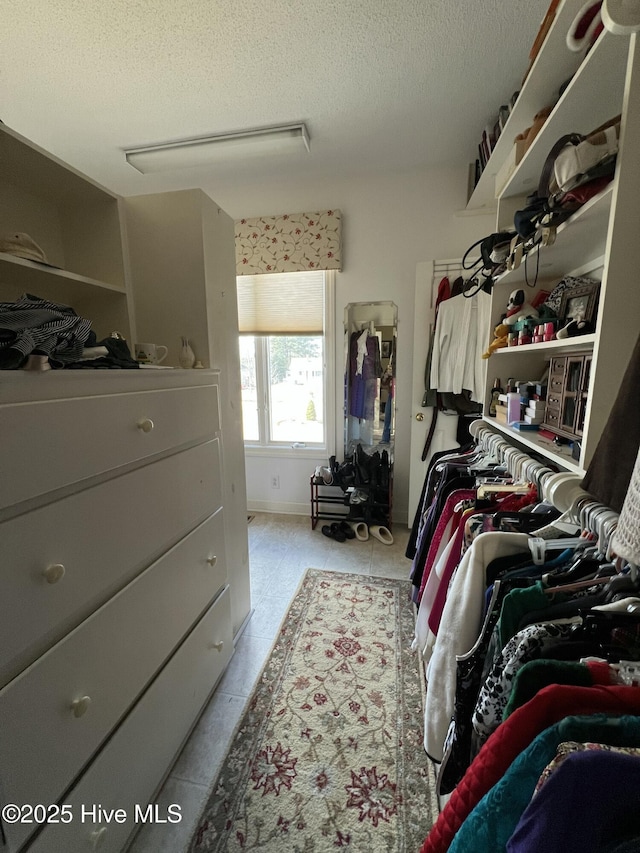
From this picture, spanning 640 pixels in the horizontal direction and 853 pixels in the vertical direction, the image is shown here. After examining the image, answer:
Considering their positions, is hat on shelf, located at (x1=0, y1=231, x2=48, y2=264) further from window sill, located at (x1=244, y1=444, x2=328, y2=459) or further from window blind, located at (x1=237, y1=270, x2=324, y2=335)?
window sill, located at (x1=244, y1=444, x2=328, y2=459)

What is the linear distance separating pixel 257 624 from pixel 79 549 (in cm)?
131

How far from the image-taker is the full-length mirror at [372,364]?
2.77 meters

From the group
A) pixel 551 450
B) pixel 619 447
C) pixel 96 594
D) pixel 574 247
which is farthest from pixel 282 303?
pixel 619 447

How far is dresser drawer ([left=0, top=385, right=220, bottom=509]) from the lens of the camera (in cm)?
65

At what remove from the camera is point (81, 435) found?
78 centimetres

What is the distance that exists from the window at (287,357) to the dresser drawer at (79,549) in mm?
1651

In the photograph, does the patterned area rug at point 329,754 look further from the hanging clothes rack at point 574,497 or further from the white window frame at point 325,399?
the white window frame at point 325,399

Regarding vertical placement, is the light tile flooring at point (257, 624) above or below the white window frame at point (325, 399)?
below

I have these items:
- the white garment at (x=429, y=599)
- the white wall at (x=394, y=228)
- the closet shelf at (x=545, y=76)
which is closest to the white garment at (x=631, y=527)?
the white garment at (x=429, y=599)

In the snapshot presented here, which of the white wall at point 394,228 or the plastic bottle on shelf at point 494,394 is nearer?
the plastic bottle on shelf at point 494,394

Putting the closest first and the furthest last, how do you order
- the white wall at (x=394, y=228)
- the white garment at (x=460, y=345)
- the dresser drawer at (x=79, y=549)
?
the dresser drawer at (x=79, y=549) < the white garment at (x=460, y=345) < the white wall at (x=394, y=228)

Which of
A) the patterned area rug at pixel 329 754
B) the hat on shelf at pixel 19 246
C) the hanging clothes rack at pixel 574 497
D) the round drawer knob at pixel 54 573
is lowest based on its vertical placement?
the patterned area rug at pixel 329 754

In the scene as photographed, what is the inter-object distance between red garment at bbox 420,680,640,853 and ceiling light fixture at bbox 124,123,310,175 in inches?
101


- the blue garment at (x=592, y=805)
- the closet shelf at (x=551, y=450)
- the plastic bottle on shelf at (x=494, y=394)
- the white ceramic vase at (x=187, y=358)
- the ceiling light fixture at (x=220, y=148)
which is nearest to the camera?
the blue garment at (x=592, y=805)
